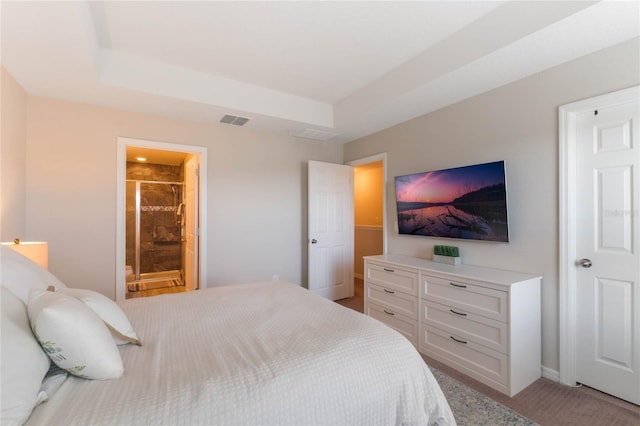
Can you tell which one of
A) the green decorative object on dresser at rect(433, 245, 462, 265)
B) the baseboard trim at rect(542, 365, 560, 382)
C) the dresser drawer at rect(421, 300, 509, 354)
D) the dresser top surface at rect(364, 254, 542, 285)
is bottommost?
the baseboard trim at rect(542, 365, 560, 382)

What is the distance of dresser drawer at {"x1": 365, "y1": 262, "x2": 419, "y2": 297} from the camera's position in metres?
2.78

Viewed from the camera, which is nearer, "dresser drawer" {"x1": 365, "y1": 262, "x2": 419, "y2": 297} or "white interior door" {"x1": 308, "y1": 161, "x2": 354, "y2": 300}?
"dresser drawer" {"x1": 365, "y1": 262, "x2": 419, "y2": 297}

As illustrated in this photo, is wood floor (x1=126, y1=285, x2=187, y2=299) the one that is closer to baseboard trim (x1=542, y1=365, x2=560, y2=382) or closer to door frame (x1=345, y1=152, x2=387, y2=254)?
door frame (x1=345, y1=152, x2=387, y2=254)

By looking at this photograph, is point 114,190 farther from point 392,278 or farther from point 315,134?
point 392,278

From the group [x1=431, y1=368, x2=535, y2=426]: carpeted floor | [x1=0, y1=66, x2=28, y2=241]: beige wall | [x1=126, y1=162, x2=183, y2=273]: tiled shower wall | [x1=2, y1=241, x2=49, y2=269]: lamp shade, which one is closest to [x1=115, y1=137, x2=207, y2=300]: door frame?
[x1=0, y1=66, x2=28, y2=241]: beige wall

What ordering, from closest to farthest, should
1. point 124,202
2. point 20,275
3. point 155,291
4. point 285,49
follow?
point 20,275
point 285,49
point 124,202
point 155,291

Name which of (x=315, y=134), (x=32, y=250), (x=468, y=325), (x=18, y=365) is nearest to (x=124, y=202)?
(x=32, y=250)

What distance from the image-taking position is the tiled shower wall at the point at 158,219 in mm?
5738

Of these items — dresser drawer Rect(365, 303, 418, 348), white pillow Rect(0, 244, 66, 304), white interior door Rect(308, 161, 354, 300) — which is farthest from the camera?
white interior door Rect(308, 161, 354, 300)

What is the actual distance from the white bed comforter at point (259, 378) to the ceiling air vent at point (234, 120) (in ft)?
7.68

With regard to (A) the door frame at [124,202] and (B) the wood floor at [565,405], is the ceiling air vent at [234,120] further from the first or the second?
(B) the wood floor at [565,405]

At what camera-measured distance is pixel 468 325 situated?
2314 millimetres

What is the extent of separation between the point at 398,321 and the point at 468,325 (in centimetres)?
76

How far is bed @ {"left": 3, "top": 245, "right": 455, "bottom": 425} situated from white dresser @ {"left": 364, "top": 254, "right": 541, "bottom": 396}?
108cm
